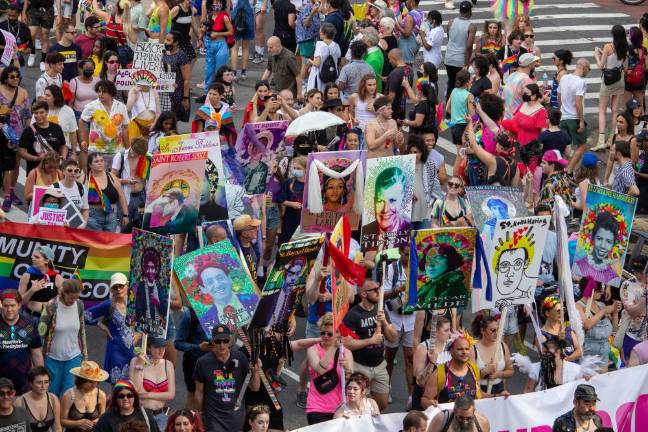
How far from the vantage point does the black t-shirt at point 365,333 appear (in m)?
13.7

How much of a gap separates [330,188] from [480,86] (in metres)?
5.30

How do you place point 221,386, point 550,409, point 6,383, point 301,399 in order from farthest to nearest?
point 301,399, point 550,409, point 221,386, point 6,383

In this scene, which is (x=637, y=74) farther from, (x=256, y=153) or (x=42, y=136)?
(x=42, y=136)

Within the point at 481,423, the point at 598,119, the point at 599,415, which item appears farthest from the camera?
the point at 598,119

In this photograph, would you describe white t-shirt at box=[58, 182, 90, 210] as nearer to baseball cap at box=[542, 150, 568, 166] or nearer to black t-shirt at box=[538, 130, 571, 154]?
baseball cap at box=[542, 150, 568, 166]

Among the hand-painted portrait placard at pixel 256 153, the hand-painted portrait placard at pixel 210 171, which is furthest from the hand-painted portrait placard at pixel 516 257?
the hand-painted portrait placard at pixel 256 153

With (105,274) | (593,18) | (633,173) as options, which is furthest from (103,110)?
(593,18)

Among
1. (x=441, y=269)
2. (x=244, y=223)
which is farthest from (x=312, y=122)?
(x=441, y=269)

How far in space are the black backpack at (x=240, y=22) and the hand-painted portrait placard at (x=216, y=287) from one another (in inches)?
426

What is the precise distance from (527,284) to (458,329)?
76cm

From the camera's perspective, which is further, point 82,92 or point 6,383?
point 82,92

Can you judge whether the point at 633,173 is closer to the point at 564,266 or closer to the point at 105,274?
the point at 564,266

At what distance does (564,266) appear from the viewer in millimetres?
14102

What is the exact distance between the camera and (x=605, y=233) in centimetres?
1459
